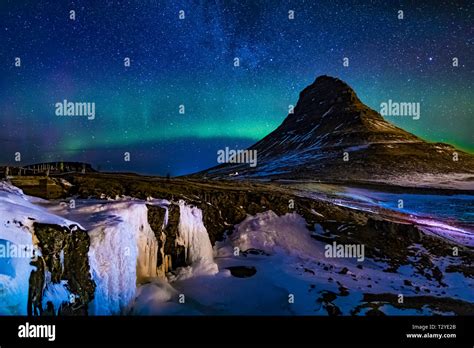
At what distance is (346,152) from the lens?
270ft

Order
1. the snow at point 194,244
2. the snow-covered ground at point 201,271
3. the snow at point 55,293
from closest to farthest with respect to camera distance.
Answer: the snow at point 55,293
the snow-covered ground at point 201,271
the snow at point 194,244

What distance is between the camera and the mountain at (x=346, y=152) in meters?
85.0

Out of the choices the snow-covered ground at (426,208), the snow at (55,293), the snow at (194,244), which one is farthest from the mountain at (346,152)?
the snow at (55,293)

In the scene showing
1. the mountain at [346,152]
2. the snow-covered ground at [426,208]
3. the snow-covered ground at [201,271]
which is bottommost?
the snow-covered ground at [426,208]

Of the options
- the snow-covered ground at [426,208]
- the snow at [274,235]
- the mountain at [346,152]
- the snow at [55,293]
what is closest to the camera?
the snow at [55,293]

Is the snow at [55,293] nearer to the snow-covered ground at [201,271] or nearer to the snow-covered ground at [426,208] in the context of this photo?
the snow-covered ground at [201,271]

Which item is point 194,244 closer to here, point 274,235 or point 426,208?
point 274,235

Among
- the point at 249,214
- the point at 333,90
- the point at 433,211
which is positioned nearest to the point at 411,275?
the point at 249,214

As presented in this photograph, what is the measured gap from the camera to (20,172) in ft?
49.8

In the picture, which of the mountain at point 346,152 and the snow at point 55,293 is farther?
the mountain at point 346,152

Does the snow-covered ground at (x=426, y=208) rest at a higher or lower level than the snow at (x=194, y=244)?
lower

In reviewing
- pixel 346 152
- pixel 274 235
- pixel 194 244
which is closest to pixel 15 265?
pixel 194 244

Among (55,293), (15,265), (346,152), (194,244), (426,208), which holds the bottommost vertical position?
(426,208)

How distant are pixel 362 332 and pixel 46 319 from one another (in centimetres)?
657
